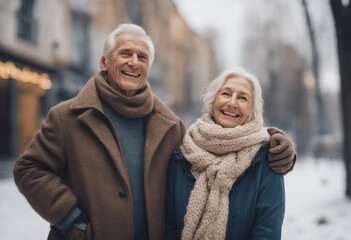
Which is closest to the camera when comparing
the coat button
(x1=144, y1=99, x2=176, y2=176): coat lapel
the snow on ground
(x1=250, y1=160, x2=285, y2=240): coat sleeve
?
(x1=250, y1=160, x2=285, y2=240): coat sleeve

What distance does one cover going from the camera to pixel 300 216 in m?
5.83

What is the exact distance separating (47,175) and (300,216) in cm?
513

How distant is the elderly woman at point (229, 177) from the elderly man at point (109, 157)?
122mm

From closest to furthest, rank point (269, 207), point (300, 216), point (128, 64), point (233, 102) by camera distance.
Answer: point (269, 207), point (233, 102), point (128, 64), point (300, 216)

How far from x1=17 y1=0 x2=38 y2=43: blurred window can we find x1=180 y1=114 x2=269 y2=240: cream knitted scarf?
30.1 ft

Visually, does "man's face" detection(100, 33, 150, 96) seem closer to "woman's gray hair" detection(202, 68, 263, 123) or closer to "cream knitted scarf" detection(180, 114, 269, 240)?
"woman's gray hair" detection(202, 68, 263, 123)

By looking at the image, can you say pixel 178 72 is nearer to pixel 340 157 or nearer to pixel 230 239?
pixel 340 157

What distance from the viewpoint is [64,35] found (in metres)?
10.9

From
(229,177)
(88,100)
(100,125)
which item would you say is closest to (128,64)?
(88,100)

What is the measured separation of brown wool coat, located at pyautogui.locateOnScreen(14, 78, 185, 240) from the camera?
2.03 meters

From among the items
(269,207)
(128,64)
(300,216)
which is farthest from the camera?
(300,216)

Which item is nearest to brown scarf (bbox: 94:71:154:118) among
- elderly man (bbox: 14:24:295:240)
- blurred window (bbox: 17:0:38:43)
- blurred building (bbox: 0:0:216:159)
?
elderly man (bbox: 14:24:295:240)

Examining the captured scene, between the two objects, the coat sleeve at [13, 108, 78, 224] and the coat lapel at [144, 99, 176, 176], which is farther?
the coat lapel at [144, 99, 176, 176]

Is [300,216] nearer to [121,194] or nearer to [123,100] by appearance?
[121,194]
